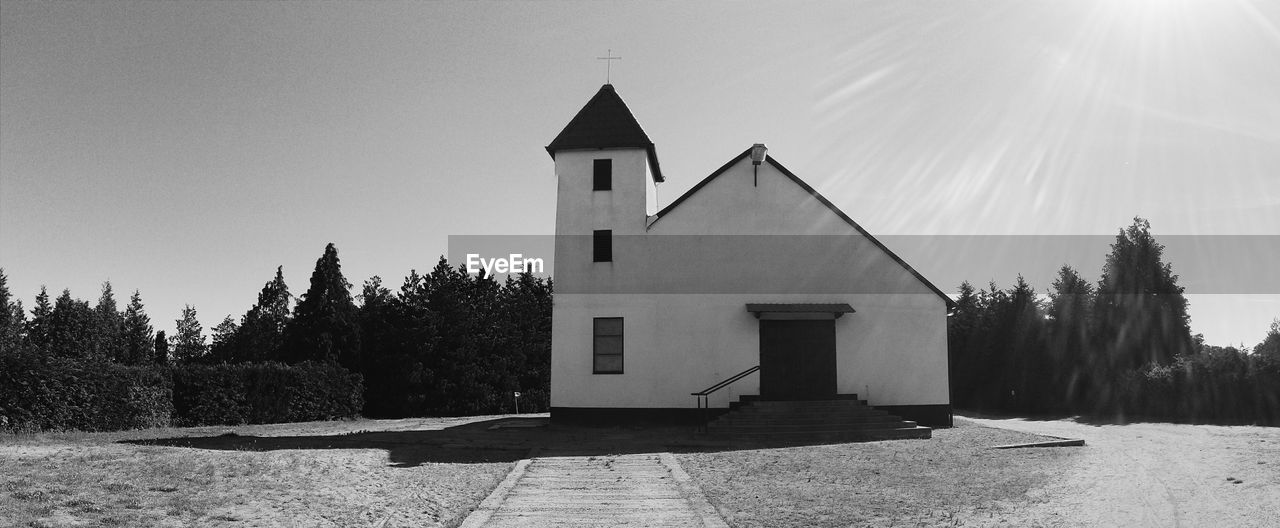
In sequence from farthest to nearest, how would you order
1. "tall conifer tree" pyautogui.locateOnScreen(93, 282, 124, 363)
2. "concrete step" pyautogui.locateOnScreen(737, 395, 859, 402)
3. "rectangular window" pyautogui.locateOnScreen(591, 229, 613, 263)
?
"tall conifer tree" pyautogui.locateOnScreen(93, 282, 124, 363), "rectangular window" pyautogui.locateOnScreen(591, 229, 613, 263), "concrete step" pyautogui.locateOnScreen(737, 395, 859, 402)

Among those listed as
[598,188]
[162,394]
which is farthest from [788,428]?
[162,394]

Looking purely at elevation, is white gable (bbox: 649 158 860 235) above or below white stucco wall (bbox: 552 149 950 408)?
above

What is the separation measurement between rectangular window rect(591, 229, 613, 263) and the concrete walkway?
8.80m

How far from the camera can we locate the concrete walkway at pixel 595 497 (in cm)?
883

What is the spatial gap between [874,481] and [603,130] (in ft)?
44.5

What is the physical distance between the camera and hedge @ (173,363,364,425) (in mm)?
23203

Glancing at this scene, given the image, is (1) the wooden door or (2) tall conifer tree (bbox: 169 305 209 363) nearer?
(1) the wooden door

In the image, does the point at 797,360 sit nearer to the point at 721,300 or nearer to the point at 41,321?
the point at 721,300

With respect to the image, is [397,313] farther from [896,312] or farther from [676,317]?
[896,312]

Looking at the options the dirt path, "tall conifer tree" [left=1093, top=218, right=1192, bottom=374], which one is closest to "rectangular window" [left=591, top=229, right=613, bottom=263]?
the dirt path

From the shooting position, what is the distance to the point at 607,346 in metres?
21.8

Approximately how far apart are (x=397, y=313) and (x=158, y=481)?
118 feet

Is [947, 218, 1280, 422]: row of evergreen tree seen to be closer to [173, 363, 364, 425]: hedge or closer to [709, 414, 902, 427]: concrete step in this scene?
[709, 414, 902, 427]: concrete step

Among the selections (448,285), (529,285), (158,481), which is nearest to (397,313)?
(448,285)
